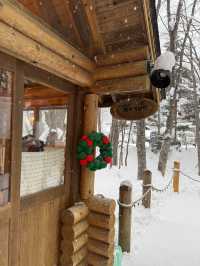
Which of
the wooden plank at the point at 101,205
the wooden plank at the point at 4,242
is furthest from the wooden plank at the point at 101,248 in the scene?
the wooden plank at the point at 4,242

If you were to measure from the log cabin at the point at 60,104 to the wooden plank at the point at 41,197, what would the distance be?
0.5 inches

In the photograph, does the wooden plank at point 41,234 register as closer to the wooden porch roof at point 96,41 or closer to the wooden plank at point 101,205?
the wooden plank at point 101,205

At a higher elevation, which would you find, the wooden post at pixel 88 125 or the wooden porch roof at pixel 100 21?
the wooden porch roof at pixel 100 21

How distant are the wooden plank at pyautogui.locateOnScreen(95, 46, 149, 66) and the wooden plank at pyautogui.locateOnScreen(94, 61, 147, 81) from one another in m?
0.06

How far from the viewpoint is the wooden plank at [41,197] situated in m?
2.87

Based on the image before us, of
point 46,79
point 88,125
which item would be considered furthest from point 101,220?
point 46,79

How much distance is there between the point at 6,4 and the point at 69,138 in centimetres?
194

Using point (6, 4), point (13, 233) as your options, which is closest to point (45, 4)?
point (6, 4)

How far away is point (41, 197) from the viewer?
314cm

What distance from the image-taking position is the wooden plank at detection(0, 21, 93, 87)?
225 centimetres

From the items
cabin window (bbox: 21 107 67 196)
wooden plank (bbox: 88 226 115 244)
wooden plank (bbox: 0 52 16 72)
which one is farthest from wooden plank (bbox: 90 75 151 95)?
wooden plank (bbox: 88 226 115 244)

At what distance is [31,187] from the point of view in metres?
2.99

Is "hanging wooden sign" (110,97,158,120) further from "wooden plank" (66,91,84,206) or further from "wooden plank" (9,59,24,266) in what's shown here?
"wooden plank" (9,59,24,266)

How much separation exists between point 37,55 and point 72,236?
7.85 ft
